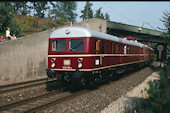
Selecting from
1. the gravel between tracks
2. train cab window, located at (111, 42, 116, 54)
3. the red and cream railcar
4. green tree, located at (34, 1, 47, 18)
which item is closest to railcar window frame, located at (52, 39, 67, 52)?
the red and cream railcar

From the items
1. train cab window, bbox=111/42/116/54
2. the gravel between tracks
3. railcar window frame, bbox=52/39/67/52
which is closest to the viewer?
the gravel between tracks

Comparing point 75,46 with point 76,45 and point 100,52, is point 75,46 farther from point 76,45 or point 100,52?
point 100,52

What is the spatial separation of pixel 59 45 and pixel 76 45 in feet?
3.31

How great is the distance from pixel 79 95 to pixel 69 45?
8.26 feet

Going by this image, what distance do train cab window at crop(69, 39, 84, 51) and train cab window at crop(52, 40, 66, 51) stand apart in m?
0.40

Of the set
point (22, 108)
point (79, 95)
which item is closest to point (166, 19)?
point (79, 95)

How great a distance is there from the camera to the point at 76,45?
31.9 feet

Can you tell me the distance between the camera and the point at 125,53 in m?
15.2

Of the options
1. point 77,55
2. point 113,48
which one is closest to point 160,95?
point 77,55

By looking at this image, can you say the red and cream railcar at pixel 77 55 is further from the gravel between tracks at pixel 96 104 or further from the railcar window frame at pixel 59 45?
the gravel between tracks at pixel 96 104

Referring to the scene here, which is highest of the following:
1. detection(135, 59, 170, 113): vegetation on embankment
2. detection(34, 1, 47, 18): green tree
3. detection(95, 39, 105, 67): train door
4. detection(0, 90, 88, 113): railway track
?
detection(34, 1, 47, 18): green tree

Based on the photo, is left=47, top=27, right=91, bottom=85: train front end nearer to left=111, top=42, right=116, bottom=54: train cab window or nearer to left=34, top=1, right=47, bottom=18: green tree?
left=111, top=42, right=116, bottom=54: train cab window

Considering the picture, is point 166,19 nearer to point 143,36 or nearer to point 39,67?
point 39,67

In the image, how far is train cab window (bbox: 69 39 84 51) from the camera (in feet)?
31.3
